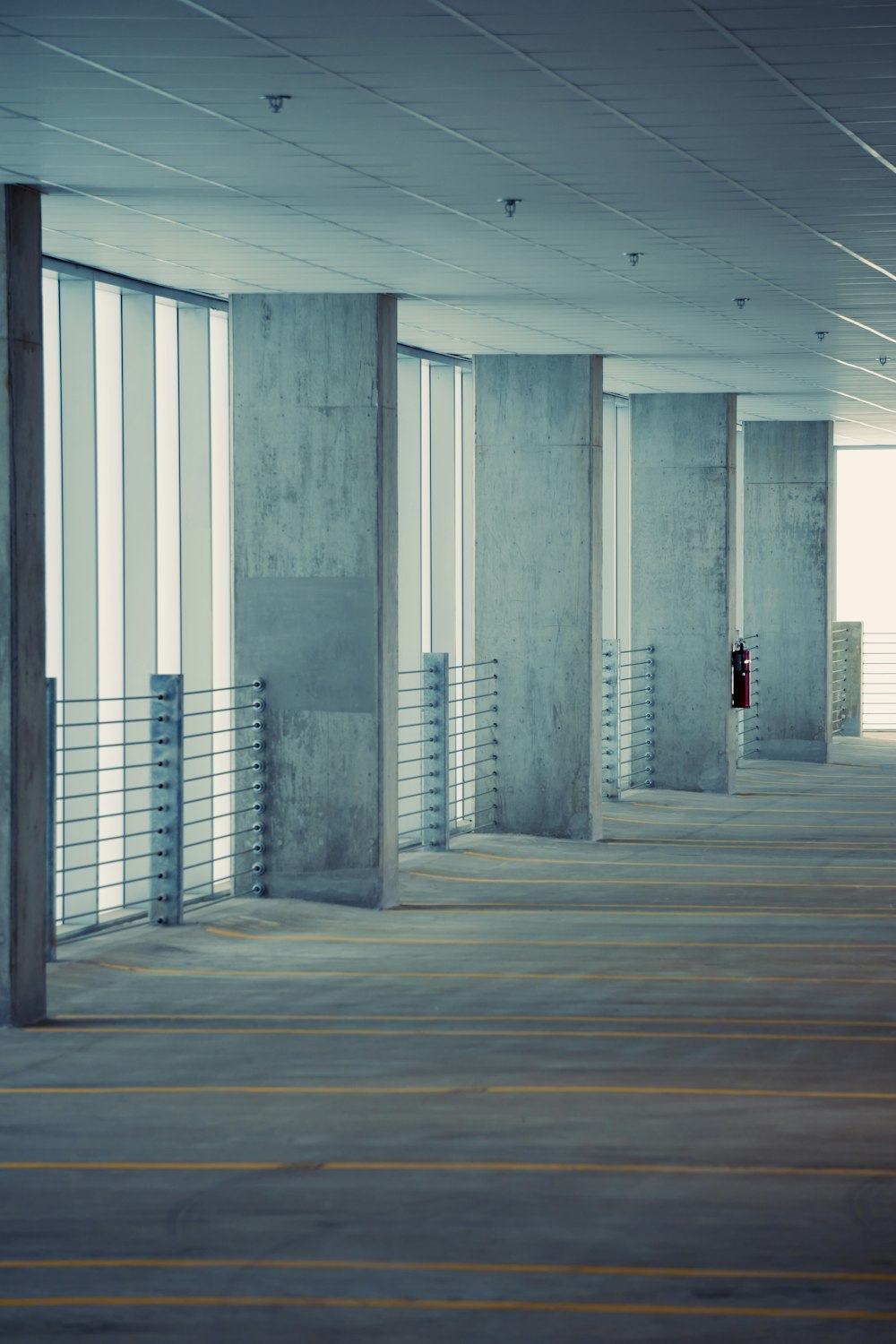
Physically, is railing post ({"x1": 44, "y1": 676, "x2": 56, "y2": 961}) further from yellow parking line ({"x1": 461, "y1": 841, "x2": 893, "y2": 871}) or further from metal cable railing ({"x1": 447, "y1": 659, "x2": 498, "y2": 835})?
metal cable railing ({"x1": 447, "y1": 659, "x2": 498, "y2": 835})

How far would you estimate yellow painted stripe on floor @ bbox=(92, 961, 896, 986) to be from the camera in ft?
36.2

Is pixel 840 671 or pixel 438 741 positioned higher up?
pixel 840 671

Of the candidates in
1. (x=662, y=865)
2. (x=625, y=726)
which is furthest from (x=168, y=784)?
(x=625, y=726)

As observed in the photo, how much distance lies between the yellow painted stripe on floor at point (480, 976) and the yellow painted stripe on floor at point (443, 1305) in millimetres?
5292

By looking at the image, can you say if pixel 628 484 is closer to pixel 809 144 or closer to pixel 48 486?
pixel 48 486

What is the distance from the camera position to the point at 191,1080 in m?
8.73

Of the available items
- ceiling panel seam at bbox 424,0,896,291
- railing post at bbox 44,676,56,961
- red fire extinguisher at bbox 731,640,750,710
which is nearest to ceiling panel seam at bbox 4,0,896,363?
ceiling panel seam at bbox 424,0,896,291

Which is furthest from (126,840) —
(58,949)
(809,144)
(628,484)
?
(628,484)

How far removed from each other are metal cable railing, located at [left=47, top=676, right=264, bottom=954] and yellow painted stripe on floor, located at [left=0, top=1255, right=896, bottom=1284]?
599cm

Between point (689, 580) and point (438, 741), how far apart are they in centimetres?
620

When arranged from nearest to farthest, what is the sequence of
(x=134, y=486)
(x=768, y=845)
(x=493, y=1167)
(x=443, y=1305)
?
1. (x=443, y=1305)
2. (x=493, y=1167)
3. (x=134, y=486)
4. (x=768, y=845)

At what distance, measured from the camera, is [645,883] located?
596 inches

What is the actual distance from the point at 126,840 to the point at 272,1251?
27.7 ft

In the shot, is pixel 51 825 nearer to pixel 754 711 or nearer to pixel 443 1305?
pixel 443 1305
